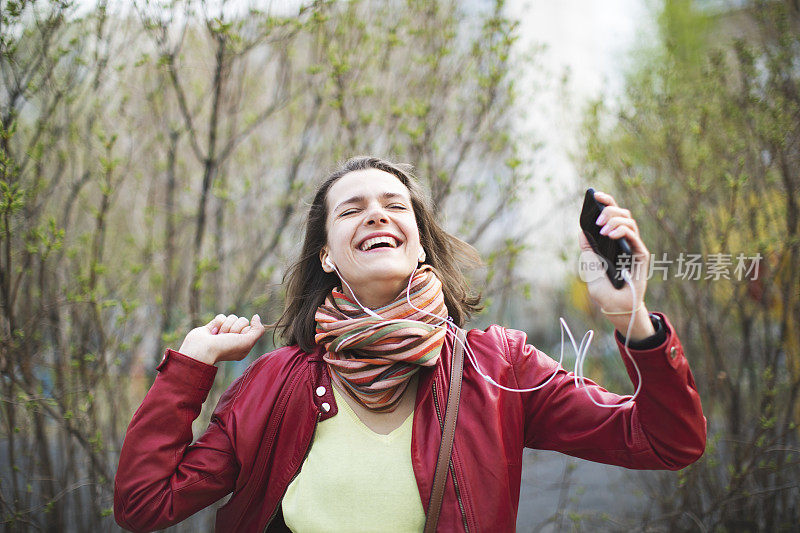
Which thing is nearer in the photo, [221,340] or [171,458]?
[171,458]

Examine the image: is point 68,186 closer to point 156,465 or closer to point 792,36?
point 156,465

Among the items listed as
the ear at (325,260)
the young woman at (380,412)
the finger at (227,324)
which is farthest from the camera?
the ear at (325,260)

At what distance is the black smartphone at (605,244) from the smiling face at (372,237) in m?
0.59

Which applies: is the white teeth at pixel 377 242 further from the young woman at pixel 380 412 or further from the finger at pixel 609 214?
the finger at pixel 609 214

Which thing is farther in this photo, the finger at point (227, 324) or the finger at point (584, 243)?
the finger at point (227, 324)

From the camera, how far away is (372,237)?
1983 millimetres

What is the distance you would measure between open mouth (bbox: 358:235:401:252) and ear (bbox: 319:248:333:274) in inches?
7.2

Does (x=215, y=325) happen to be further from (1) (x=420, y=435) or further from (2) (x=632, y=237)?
(2) (x=632, y=237)

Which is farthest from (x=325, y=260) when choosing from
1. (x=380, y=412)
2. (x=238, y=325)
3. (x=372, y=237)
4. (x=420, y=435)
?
(x=420, y=435)

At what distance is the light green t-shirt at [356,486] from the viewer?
5.59 ft

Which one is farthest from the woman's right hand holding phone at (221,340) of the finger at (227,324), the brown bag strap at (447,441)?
the brown bag strap at (447,441)

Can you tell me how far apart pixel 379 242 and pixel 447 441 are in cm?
66

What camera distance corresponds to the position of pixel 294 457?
1850mm

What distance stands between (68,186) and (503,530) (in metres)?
3.13
